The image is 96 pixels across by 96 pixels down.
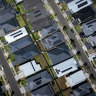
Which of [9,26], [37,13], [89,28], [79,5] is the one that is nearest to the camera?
[89,28]

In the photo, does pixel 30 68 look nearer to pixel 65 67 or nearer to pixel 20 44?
pixel 20 44

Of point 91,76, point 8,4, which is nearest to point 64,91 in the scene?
point 91,76

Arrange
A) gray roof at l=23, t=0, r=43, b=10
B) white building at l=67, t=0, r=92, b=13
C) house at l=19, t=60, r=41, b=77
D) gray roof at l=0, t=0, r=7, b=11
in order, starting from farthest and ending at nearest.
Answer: gray roof at l=0, t=0, r=7, b=11
gray roof at l=23, t=0, r=43, b=10
white building at l=67, t=0, r=92, b=13
house at l=19, t=60, r=41, b=77

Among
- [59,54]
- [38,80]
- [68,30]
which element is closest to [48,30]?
[68,30]

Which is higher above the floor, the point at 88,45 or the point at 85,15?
the point at 85,15

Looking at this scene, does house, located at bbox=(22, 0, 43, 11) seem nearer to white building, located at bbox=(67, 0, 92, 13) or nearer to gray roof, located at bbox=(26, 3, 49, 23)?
gray roof, located at bbox=(26, 3, 49, 23)

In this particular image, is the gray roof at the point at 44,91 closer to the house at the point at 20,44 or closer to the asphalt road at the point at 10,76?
the asphalt road at the point at 10,76

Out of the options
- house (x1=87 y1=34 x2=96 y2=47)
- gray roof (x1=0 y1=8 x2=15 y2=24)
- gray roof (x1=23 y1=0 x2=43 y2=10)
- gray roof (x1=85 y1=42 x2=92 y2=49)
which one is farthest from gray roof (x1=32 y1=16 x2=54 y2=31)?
gray roof (x1=85 y1=42 x2=92 y2=49)
